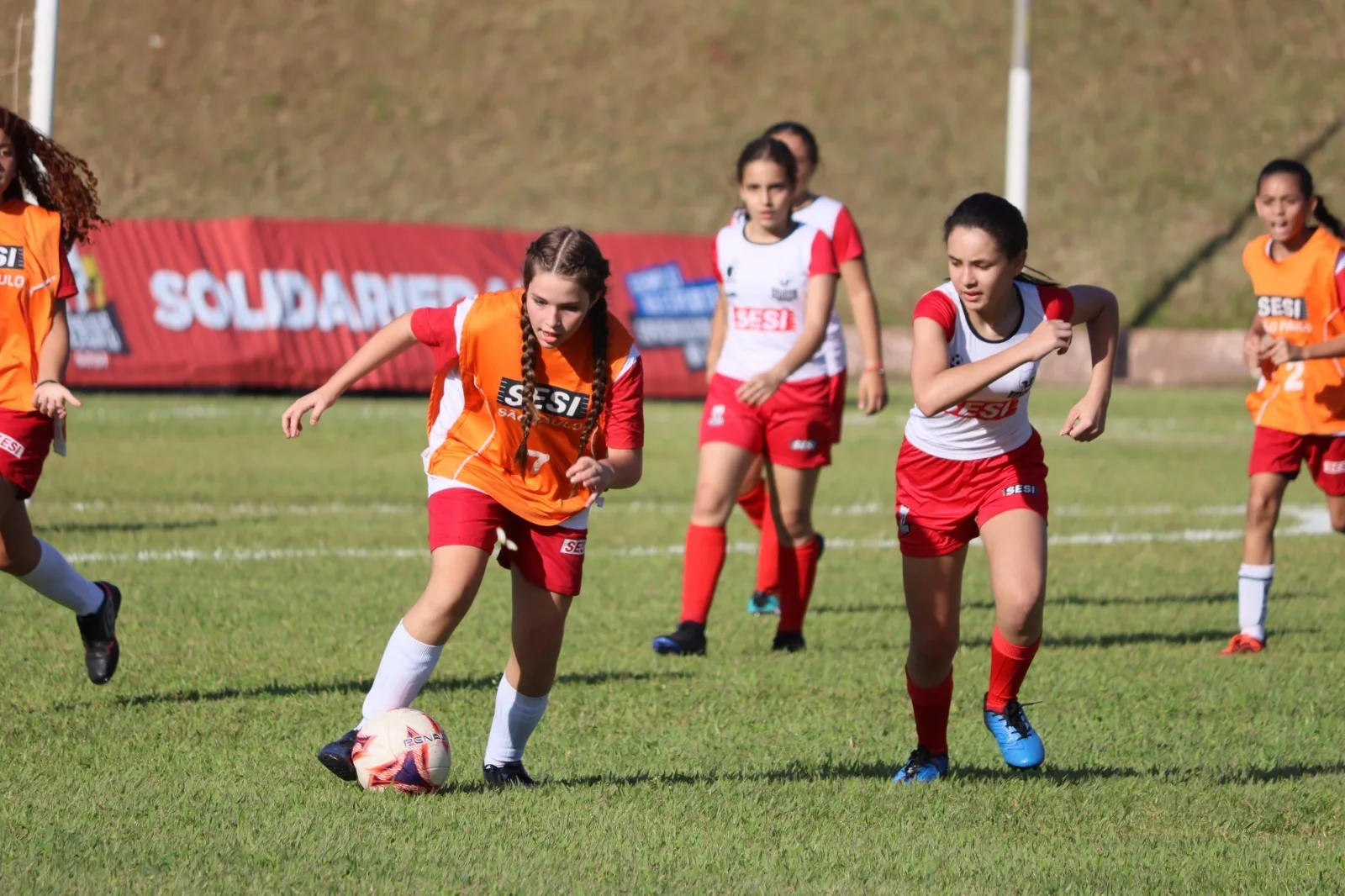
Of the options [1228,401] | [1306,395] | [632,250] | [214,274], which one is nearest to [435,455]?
[1306,395]

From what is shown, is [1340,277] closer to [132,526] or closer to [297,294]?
[132,526]

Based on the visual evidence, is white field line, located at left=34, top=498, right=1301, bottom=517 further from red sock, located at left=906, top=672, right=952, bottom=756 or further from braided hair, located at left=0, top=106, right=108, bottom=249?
red sock, located at left=906, top=672, right=952, bottom=756

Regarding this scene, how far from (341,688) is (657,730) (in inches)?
52.6

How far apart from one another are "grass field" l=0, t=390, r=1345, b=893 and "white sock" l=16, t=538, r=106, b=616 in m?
0.33

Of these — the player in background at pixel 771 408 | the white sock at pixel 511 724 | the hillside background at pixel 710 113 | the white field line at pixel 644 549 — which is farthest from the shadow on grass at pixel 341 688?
the hillside background at pixel 710 113

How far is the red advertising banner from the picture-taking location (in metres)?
19.6

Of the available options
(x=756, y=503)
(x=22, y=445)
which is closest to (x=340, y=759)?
(x=22, y=445)

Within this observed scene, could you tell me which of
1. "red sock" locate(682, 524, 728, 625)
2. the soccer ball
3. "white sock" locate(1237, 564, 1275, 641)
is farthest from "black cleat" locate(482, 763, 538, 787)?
"white sock" locate(1237, 564, 1275, 641)

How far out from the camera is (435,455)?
16.8ft

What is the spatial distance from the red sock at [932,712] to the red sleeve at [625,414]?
4.11ft

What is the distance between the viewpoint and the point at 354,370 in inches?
190

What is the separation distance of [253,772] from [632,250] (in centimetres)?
1746

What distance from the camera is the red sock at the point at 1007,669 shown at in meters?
5.41

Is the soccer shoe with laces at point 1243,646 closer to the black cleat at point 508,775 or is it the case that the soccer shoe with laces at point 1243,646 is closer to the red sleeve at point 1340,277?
the red sleeve at point 1340,277
